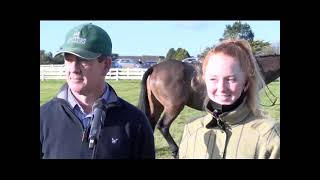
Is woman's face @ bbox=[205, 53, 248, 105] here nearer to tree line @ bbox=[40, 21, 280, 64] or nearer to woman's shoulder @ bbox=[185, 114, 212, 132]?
woman's shoulder @ bbox=[185, 114, 212, 132]

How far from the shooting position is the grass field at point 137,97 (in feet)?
8.47

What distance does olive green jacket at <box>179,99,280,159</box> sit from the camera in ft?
6.17

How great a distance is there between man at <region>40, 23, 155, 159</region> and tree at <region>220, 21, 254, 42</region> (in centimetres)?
76

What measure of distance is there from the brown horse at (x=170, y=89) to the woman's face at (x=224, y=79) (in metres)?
0.80

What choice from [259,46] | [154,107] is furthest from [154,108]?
[259,46]

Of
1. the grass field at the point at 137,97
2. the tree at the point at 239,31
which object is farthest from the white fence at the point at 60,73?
the tree at the point at 239,31

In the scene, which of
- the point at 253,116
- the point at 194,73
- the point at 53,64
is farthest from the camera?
the point at 194,73

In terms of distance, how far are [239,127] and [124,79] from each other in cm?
98

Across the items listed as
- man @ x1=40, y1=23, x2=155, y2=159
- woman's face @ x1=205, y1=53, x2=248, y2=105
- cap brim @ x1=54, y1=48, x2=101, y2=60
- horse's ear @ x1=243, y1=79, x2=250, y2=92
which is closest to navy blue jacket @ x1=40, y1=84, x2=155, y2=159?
man @ x1=40, y1=23, x2=155, y2=159

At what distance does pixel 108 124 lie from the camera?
2338mm

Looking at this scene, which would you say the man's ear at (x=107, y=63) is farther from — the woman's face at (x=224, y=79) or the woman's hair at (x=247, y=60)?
the woman's hair at (x=247, y=60)

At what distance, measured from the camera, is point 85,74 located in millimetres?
2398
